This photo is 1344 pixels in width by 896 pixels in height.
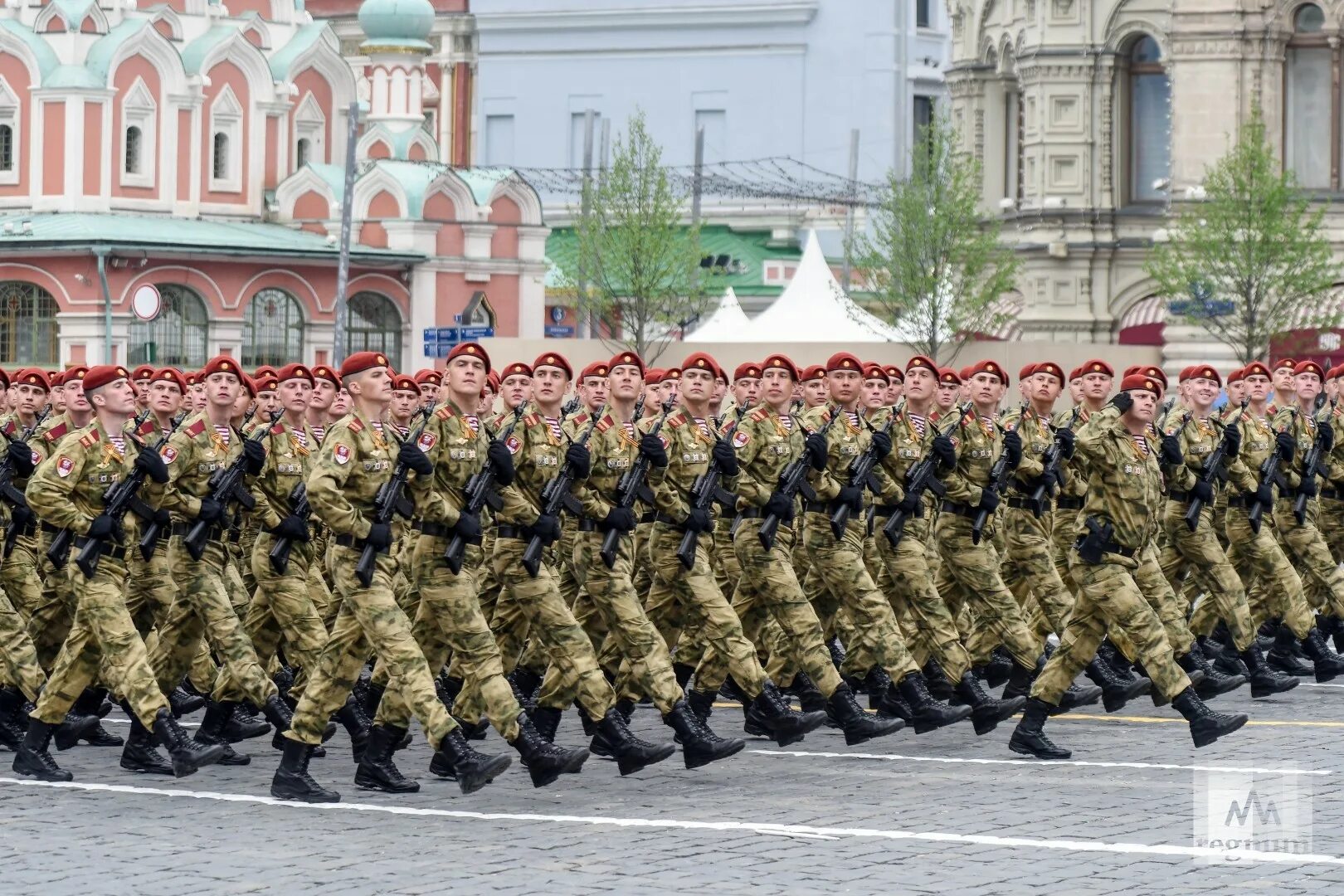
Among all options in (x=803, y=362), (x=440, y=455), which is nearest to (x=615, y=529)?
(x=440, y=455)

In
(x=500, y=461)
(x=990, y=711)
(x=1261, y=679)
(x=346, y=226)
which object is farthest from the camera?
(x=346, y=226)

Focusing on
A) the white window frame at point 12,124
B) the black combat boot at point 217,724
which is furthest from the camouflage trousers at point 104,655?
the white window frame at point 12,124

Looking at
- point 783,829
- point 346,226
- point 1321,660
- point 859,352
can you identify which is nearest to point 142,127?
point 346,226

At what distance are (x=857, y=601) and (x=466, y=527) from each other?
8.93 ft

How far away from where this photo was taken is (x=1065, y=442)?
1357 centimetres

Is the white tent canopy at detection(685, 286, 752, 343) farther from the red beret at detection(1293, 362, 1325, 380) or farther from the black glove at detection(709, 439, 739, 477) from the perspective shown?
the black glove at detection(709, 439, 739, 477)

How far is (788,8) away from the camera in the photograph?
6812 centimetres

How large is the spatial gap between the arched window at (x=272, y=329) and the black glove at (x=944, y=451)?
3905 centimetres

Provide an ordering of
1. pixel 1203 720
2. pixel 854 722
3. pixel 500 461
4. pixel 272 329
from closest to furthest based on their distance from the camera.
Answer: pixel 500 461, pixel 1203 720, pixel 854 722, pixel 272 329

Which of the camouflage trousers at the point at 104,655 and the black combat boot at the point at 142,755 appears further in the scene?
the black combat boot at the point at 142,755

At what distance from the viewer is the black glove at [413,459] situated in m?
11.4

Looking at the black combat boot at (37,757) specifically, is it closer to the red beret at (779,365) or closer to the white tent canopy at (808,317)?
the red beret at (779,365)

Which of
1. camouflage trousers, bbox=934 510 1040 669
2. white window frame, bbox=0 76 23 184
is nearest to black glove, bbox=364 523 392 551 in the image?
camouflage trousers, bbox=934 510 1040 669
